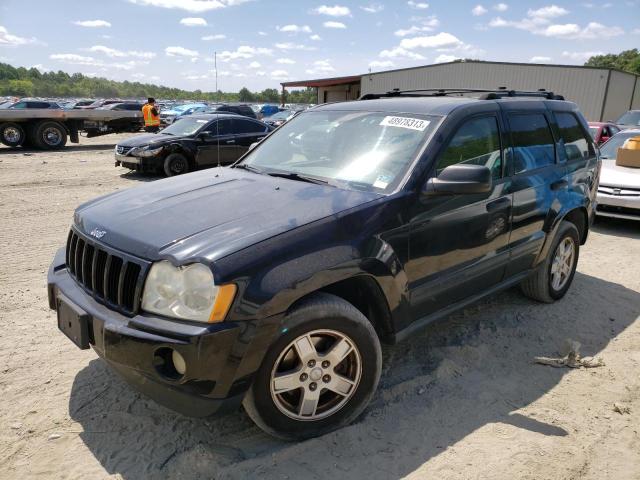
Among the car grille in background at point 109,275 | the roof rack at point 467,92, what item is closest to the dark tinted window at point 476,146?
the roof rack at point 467,92

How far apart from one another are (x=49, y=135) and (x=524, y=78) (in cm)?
2345

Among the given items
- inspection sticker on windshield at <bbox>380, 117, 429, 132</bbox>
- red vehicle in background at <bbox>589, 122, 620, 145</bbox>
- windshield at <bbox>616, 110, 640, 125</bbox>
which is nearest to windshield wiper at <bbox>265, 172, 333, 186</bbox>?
inspection sticker on windshield at <bbox>380, 117, 429, 132</bbox>

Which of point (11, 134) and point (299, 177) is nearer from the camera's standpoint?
point (299, 177)

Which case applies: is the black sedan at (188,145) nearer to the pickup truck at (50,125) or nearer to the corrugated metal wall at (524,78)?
the pickup truck at (50,125)

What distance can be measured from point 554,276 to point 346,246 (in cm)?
280

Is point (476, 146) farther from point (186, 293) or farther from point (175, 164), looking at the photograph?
point (175, 164)

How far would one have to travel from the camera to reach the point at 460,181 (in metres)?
2.86

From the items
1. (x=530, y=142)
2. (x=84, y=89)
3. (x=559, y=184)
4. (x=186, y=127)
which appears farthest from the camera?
(x=84, y=89)

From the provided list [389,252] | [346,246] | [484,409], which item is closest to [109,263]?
[346,246]

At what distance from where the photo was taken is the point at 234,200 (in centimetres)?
292

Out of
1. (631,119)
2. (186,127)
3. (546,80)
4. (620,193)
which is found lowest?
(620,193)

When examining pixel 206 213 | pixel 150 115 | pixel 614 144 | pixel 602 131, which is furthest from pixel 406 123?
pixel 150 115

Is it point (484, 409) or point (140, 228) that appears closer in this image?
point (140, 228)

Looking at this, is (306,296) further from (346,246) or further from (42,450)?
(42,450)
